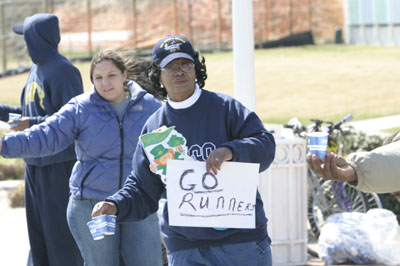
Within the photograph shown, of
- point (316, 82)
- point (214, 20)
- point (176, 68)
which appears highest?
point (214, 20)

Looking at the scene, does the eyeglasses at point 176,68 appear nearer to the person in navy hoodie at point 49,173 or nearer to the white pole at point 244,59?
the person in navy hoodie at point 49,173

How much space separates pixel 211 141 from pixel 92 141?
137cm

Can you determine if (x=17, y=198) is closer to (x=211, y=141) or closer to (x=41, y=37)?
(x=41, y=37)

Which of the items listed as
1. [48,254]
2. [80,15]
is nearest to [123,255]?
[48,254]

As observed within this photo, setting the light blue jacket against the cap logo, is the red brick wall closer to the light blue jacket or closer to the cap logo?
the light blue jacket

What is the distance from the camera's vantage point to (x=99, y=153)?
206 inches

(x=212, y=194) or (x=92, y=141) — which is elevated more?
(x=92, y=141)

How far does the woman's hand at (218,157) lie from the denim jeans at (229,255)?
0.41m

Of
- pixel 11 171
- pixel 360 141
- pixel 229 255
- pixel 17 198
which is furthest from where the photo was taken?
pixel 11 171

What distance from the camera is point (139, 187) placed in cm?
427

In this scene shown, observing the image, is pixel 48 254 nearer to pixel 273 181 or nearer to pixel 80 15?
pixel 273 181

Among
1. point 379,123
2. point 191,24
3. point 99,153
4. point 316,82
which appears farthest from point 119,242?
point 191,24

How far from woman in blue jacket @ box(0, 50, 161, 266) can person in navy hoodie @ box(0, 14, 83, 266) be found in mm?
720

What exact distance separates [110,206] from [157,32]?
112ft
